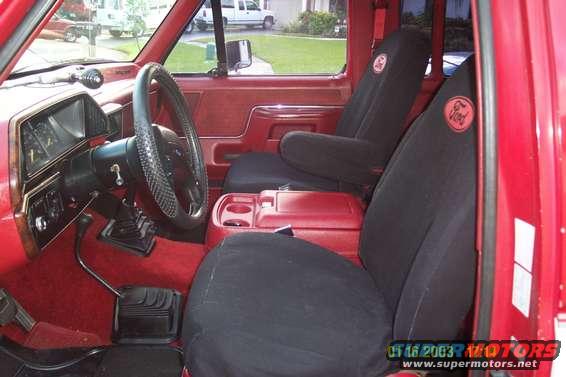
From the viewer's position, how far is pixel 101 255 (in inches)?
73.9

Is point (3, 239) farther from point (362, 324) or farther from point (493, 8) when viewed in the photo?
point (493, 8)

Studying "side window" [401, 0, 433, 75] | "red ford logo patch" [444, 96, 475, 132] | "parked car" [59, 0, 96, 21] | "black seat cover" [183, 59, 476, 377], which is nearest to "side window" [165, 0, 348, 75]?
"side window" [401, 0, 433, 75]

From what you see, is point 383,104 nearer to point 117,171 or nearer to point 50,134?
point 117,171

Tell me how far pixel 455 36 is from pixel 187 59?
1.46 metres

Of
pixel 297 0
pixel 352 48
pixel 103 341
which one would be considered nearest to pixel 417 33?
pixel 352 48

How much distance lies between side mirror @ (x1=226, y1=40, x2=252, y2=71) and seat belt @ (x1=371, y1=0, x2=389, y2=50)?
70 cm

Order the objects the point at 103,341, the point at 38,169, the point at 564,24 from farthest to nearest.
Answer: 1. the point at 103,341
2. the point at 38,169
3. the point at 564,24

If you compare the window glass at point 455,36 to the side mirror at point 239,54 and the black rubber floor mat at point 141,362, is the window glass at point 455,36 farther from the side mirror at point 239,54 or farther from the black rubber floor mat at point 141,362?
the black rubber floor mat at point 141,362

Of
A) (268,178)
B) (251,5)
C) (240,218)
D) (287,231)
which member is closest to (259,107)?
(251,5)

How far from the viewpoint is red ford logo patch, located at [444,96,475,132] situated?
115cm

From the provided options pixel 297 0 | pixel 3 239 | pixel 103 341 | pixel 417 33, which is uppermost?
pixel 297 0

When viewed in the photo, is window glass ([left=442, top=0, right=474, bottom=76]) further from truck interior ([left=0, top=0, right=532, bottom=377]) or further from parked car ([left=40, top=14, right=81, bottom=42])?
parked car ([left=40, top=14, right=81, bottom=42])

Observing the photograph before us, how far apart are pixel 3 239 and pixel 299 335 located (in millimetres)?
705

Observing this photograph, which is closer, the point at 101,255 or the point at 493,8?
the point at 493,8
